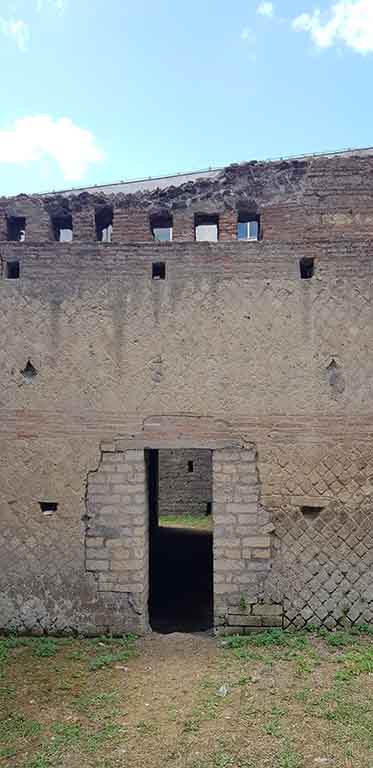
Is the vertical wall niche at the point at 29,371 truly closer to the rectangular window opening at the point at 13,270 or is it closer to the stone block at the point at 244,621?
Result: the rectangular window opening at the point at 13,270

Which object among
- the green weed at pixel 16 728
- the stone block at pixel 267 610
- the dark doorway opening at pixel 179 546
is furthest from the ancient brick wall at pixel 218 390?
the green weed at pixel 16 728

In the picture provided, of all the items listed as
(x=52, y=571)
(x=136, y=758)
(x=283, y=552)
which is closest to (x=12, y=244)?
(x=52, y=571)

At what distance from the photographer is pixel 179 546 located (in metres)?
9.81

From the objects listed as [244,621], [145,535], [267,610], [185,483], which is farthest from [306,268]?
[185,483]

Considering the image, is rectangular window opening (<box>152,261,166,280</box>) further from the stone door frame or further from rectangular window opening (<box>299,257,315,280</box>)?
the stone door frame

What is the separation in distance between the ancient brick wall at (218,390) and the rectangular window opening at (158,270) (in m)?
0.07

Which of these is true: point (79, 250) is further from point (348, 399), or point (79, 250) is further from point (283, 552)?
point (283, 552)

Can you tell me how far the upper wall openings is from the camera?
19.2 ft

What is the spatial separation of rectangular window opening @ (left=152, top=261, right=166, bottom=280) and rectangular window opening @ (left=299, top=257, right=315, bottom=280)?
1.55 metres

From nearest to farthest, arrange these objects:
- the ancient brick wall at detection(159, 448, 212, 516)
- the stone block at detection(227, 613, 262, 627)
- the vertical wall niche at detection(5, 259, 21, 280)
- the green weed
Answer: the green weed < the stone block at detection(227, 613, 262, 627) < the vertical wall niche at detection(5, 259, 21, 280) < the ancient brick wall at detection(159, 448, 212, 516)

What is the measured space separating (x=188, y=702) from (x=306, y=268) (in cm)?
447

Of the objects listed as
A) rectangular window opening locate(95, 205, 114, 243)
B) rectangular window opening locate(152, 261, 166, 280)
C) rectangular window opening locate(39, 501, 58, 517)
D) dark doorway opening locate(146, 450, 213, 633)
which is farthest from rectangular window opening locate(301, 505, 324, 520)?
rectangular window opening locate(95, 205, 114, 243)

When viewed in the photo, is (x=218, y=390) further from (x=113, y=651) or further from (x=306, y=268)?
(x=113, y=651)

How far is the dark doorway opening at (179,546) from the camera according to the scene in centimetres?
648
